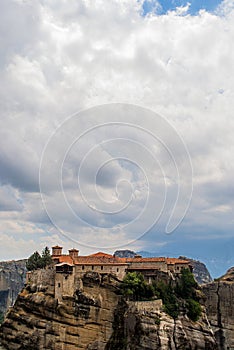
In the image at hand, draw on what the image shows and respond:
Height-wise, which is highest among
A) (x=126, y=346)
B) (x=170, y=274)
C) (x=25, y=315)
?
(x=170, y=274)

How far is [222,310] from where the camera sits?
74000mm

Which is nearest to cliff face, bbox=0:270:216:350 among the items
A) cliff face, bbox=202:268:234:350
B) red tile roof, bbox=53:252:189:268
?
red tile roof, bbox=53:252:189:268

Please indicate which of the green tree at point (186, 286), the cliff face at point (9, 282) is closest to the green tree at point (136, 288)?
the green tree at point (186, 286)

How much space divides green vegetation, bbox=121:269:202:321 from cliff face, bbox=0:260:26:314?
85.9m

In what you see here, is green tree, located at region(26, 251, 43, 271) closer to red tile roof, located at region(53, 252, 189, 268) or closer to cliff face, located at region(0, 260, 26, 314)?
red tile roof, located at region(53, 252, 189, 268)

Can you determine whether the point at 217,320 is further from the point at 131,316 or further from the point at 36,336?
the point at 36,336

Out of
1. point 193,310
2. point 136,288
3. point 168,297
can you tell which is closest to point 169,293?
point 168,297

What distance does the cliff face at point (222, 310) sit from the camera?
7206 centimetres

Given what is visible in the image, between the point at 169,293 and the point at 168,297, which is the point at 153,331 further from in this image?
the point at 169,293

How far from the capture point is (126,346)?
191 ft

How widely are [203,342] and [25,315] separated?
2620cm

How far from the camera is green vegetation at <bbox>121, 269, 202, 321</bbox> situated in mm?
61281

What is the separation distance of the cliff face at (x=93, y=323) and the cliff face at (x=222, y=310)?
11.1 m

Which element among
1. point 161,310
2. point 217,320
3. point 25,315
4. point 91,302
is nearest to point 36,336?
point 25,315
